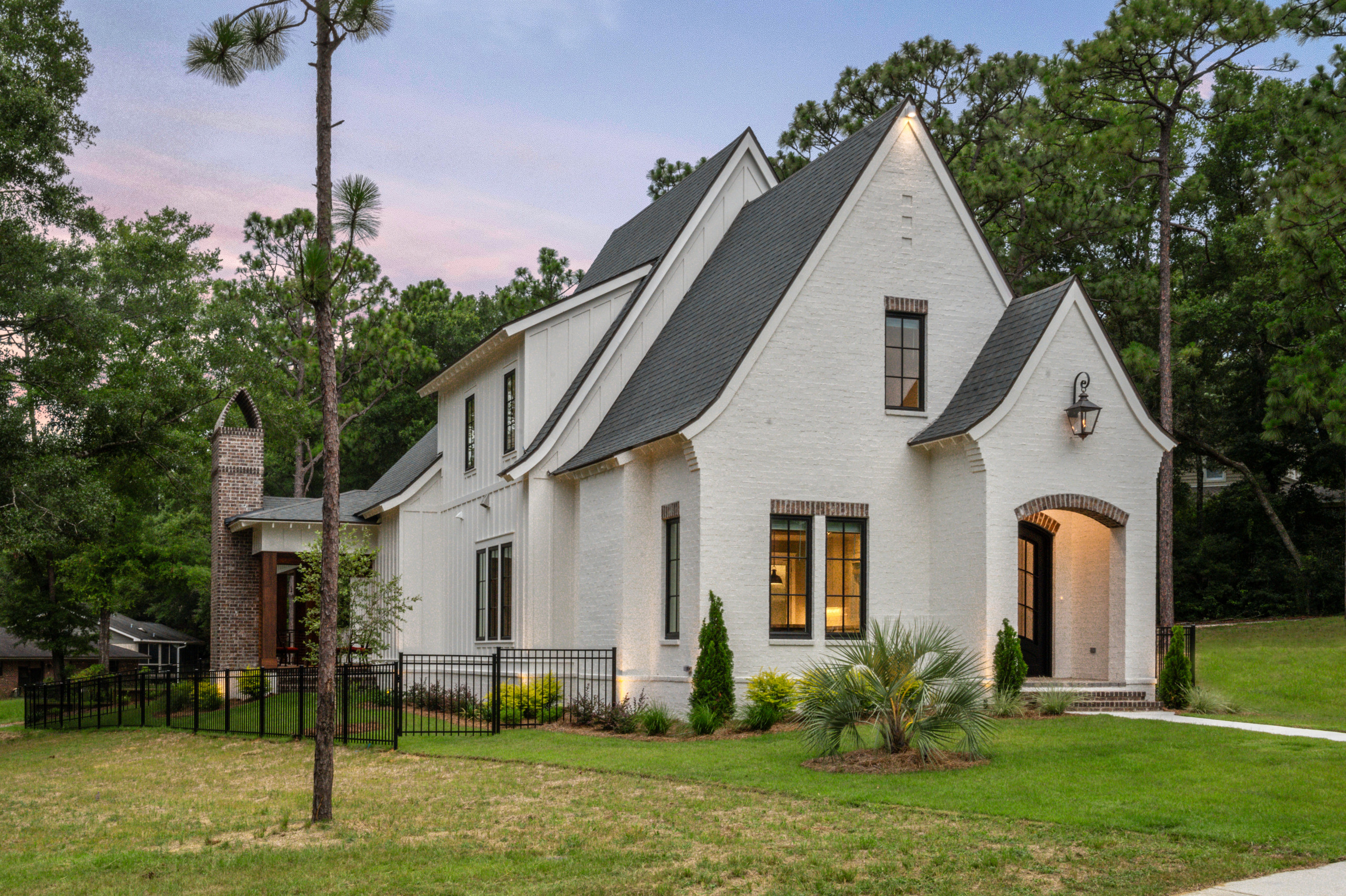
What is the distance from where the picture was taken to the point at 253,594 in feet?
95.2

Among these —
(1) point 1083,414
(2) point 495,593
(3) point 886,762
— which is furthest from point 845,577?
(2) point 495,593

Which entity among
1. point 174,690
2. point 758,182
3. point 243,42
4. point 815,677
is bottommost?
point 174,690

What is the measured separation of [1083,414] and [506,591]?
10.9 m

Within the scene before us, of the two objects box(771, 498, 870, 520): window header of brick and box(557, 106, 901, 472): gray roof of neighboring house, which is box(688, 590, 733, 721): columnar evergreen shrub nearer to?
box(771, 498, 870, 520): window header of brick

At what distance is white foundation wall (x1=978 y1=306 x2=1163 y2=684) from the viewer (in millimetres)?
17594

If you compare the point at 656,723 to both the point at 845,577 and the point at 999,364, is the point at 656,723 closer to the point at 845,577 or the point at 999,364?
the point at 845,577

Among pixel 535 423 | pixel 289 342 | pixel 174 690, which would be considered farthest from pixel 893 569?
pixel 289 342

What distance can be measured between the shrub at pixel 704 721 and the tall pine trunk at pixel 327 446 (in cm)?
667

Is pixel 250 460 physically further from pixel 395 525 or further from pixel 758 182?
pixel 758 182

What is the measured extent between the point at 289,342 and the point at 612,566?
33.3 metres

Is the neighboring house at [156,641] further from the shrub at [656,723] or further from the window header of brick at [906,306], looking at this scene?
the window header of brick at [906,306]

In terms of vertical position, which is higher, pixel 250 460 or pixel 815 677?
pixel 250 460

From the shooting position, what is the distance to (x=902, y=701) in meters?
12.5

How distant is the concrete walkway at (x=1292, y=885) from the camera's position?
7.11m
